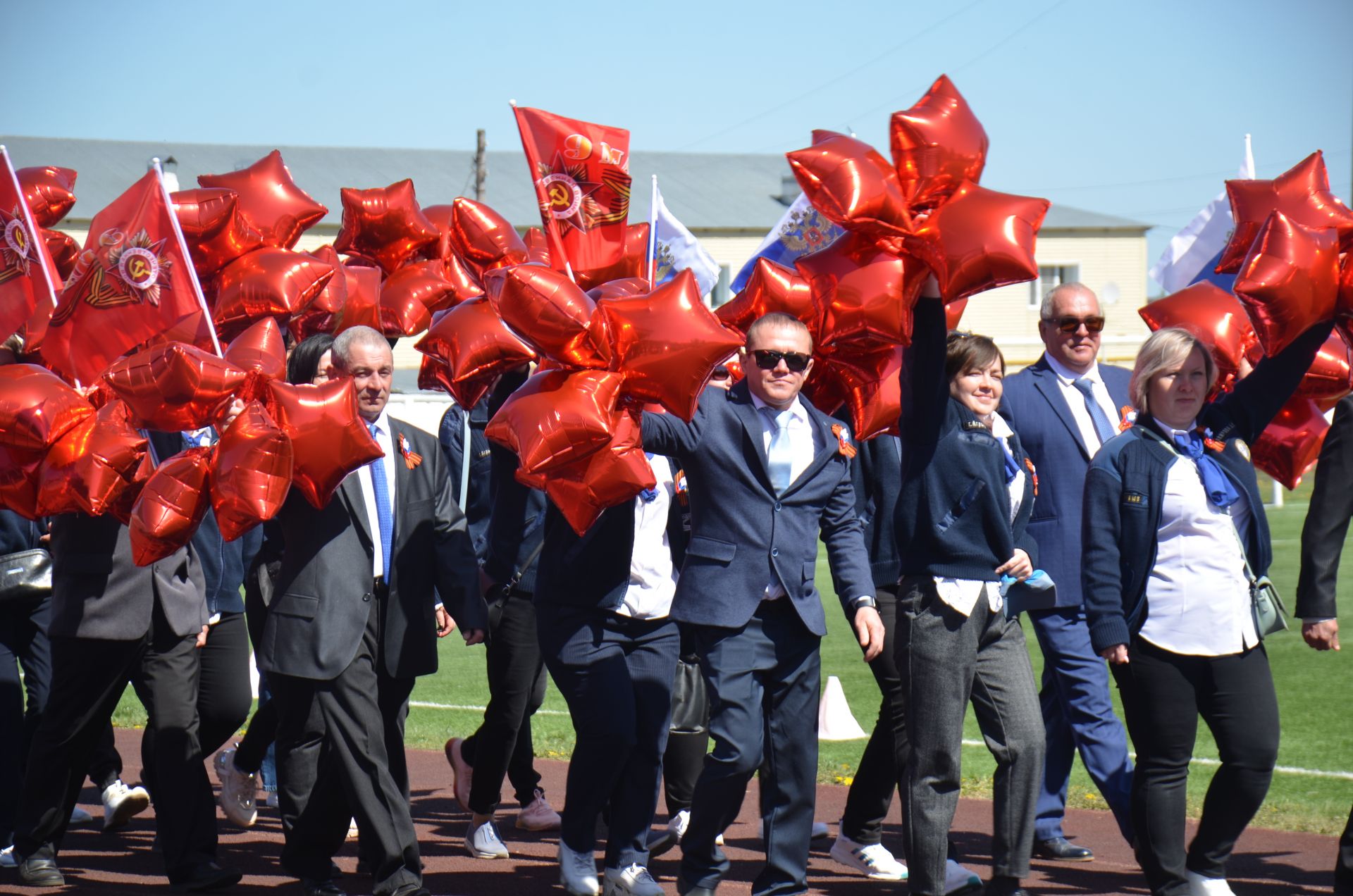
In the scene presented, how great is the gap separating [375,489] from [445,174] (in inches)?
1723

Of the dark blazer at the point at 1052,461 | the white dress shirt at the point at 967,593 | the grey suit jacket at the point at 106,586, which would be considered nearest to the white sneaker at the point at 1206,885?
the white dress shirt at the point at 967,593

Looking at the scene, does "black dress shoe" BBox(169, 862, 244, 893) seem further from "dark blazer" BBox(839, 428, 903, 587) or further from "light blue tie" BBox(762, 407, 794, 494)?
"dark blazer" BBox(839, 428, 903, 587)

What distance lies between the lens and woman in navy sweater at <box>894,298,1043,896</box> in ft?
16.6

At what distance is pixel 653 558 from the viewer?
5.72 meters

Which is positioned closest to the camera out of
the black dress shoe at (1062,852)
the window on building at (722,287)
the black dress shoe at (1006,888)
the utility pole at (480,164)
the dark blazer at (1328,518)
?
the black dress shoe at (1006,888)

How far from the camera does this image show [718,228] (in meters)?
46.3

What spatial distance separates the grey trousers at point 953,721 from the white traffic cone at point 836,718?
3570mm

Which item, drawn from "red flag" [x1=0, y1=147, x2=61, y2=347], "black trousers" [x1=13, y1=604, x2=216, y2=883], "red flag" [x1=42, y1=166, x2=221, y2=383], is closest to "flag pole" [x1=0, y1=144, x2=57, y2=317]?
"red flag" [x1=0, y1=147, x2=61, y2=347]

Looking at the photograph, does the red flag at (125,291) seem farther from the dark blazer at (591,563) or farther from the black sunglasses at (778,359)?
the black sunglasses at (778,359)

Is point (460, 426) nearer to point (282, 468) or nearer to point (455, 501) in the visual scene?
point (455, 501)

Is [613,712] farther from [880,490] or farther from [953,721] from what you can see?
[880,490]

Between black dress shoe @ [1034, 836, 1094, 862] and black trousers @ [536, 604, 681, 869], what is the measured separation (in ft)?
5.22

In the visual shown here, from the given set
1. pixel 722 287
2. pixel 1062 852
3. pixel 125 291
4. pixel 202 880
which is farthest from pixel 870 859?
pixel 722 287

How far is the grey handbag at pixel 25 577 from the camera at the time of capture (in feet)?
20.9
